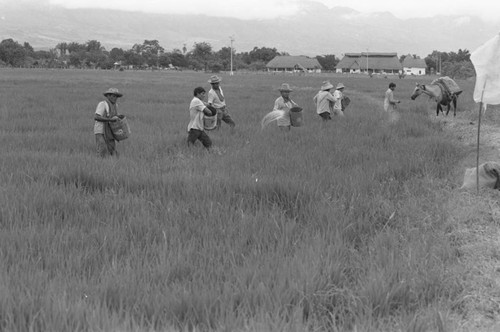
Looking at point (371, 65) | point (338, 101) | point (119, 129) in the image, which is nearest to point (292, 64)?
point (371, 65)

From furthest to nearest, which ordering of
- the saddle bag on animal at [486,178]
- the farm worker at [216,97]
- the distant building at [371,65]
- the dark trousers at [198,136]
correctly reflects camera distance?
the distant building at [371,65]
the farm worker at [216,97]
the dark trousers at [198,136]
the saddle bag on animal at [486,178]

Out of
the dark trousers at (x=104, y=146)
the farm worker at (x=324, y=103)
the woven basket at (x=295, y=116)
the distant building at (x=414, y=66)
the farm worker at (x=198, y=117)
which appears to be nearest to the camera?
the dark trousers at (x=104, y=146)

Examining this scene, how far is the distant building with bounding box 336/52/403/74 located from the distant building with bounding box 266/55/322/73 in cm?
456

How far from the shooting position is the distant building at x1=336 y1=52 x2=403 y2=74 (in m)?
89.6

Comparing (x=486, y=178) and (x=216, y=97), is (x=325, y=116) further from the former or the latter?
(x=486, y=178)

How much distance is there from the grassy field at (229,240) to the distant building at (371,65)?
8616 cm

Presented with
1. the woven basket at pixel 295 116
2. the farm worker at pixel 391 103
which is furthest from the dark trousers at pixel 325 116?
the woven basket at pixel 295 116

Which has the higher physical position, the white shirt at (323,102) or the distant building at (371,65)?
the distant building at (371,65)

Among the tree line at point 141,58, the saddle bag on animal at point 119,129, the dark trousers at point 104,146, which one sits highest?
the tree line at point 141,58

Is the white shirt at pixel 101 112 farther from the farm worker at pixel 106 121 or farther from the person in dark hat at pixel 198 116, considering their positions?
the person in dark hat at pixel 198 116

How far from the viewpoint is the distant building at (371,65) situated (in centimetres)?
8957

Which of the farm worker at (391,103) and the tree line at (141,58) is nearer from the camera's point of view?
the farm worker at (391,103)

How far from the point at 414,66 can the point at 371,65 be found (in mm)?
8453

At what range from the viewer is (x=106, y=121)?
20.8 feet
